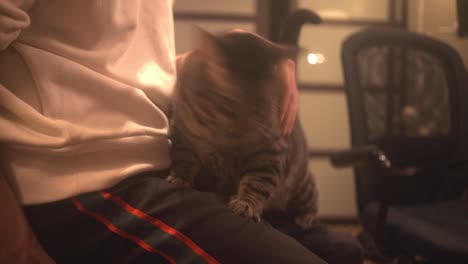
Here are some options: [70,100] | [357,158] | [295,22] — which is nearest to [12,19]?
[70,100]

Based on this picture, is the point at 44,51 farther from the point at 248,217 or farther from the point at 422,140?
the point at 422,140

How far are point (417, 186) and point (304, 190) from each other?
59 centimetres

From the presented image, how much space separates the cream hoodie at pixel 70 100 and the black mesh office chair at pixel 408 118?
31.3 inches

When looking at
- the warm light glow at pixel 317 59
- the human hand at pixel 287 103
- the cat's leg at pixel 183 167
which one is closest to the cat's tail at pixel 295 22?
the human hand at pixel 287 103

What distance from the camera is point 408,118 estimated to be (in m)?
1.46

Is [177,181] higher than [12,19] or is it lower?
lower

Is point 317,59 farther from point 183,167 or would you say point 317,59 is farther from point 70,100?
point 70,100

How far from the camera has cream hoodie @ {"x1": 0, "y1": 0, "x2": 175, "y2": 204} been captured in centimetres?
61

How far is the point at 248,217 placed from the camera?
2.33 ft

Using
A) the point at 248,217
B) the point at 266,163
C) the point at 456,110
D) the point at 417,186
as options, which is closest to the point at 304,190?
the point at 266,163

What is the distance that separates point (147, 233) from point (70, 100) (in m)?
0.22

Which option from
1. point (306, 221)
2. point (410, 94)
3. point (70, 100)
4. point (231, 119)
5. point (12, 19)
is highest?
point (12, 19)

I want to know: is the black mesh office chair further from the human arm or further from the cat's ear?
the human arm

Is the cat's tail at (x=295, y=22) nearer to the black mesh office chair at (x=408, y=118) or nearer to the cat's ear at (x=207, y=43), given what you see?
the cat's ear at (x=207, y=43)
